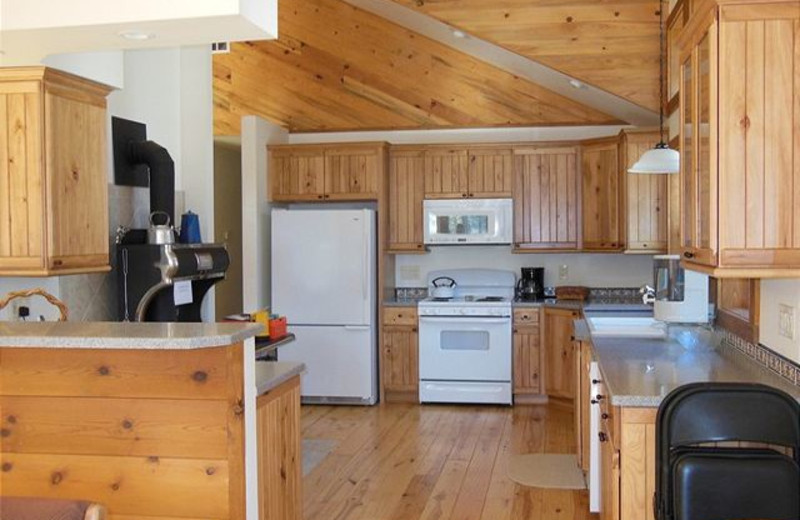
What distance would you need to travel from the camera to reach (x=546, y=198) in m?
6.69

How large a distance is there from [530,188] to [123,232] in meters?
3.47

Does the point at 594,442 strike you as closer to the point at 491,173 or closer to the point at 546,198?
the point at 546,198

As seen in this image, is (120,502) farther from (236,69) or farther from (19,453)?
(236,69)

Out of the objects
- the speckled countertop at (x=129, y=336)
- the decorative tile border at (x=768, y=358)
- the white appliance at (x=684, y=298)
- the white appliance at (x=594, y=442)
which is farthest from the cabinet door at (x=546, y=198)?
the speckled countertop at (x=129, y=336)

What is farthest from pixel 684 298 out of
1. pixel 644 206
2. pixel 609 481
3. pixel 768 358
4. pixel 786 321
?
pixel 644 206

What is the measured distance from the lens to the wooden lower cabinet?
9.27 ft

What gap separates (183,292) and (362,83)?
3.30 m

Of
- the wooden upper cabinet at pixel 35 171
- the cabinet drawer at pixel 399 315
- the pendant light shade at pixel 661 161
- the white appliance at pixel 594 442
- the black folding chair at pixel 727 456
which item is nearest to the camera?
the black folding chair at pixel 727 456

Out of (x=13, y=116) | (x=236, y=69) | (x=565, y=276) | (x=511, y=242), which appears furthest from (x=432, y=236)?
(x=13, y=116)

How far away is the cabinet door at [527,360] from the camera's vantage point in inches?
257

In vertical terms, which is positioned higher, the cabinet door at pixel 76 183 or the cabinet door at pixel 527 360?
the cabinet door at pixel 76 183

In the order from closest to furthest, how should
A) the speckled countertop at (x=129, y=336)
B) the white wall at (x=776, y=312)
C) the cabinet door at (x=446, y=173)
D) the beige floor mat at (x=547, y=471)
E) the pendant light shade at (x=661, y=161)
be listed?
1. the speckled countertop at (x=129, y=336)
2. the white wall at (x=776, y=312)
3. the pendant light shade at (x=661, y=161)
4. the beige floor mat at (x=547, y=471)
5. the cabinet door at (x=446, y=173)

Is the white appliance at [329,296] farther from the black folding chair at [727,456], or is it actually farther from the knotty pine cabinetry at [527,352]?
the black folding chair at [727,456]

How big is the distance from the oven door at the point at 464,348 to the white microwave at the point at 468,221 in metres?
0.71
